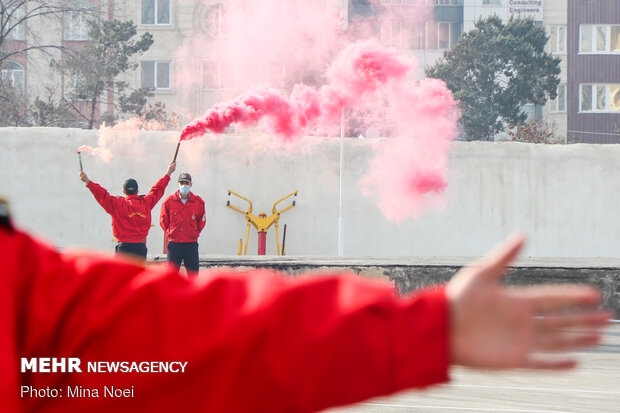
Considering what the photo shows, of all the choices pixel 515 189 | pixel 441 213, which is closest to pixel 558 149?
pixel 515 189

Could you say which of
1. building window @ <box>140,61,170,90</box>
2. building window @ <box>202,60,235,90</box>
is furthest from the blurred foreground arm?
building window @ <box>140,61,170,90</box>

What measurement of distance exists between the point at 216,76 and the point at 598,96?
1963cm

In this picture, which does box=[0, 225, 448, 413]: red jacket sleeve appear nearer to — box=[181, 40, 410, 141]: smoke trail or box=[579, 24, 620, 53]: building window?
box=[181, 40, 410, 141]: smoke trail

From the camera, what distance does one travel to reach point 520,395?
297 inches

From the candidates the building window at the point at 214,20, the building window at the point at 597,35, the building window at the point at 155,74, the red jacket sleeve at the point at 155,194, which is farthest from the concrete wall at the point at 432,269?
the building window at the point at 597,35

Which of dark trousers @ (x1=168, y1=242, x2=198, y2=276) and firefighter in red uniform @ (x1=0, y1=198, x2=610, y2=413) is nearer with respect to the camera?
firefighter in red uniform @ (x1=0, y1=198, x2=610, y2=413)

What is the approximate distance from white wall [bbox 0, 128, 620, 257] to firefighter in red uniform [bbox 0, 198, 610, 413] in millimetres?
18354

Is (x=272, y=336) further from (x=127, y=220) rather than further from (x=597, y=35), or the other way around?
(x=597, y=35)

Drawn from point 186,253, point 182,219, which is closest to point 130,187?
point 182,219

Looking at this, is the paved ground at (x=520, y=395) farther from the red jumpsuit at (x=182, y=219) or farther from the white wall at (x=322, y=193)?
the white wall at (x=322, y=193)

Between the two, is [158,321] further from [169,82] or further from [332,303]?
[169,82]

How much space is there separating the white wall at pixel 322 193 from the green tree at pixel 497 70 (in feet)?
68.0

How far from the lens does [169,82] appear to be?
45.6m

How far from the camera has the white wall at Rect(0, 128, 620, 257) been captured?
65.1 ft
